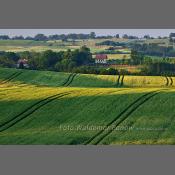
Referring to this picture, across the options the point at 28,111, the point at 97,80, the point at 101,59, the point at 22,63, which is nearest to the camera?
the point at 28,111

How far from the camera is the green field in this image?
1753 cm

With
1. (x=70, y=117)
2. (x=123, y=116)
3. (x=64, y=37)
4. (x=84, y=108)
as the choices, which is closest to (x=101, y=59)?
(x=64, y=37)

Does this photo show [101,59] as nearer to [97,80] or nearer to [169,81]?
[97,80]

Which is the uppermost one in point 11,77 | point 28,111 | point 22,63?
point 22,63

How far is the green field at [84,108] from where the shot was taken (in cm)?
1753

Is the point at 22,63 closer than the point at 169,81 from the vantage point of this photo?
No

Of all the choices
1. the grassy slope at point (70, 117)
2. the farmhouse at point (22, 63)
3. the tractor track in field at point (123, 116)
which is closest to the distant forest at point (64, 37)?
the farmhouse at point (22, 63)

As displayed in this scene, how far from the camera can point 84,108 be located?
17.8 m

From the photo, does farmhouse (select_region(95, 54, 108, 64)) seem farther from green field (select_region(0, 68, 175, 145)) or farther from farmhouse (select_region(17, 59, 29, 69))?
farmhouse (select_region(17, 59, 29, 69))

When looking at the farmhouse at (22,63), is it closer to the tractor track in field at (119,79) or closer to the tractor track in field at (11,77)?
the tractor track in field at (11,77)

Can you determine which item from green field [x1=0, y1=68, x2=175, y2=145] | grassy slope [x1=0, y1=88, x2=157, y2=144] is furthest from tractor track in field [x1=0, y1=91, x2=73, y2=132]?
grassy slope [x1=0, y1=88, x2=157, y2=144]

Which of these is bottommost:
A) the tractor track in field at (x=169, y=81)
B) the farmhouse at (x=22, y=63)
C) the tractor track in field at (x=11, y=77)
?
the tractor track in field at (x=169, y=81)

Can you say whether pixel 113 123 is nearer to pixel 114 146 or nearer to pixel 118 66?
pixel 114 146

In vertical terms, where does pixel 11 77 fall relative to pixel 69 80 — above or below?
above
